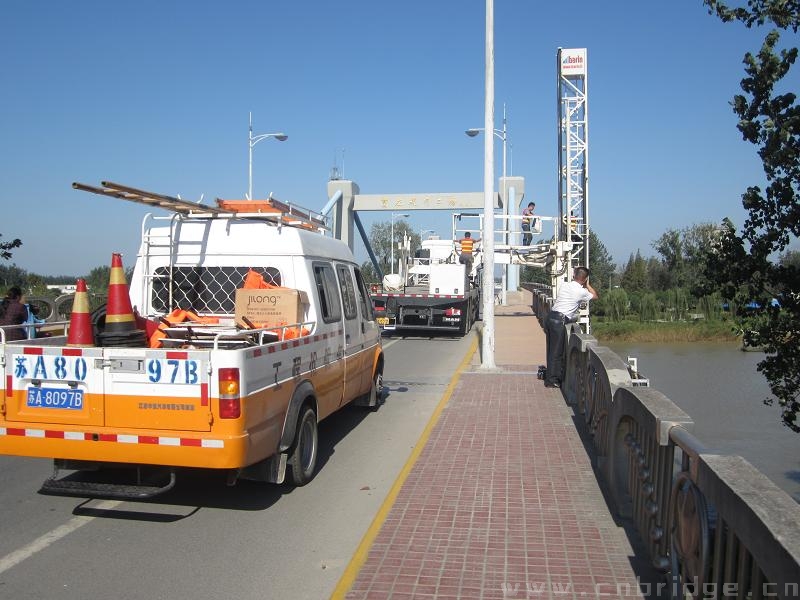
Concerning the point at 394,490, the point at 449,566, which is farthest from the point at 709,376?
the point at 449,566

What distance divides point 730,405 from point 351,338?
9013 mm

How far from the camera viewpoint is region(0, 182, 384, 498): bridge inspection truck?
190 inches

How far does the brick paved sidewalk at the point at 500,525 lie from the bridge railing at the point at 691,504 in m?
0.29

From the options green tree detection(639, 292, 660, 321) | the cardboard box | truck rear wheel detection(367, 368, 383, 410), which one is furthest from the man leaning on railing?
green tree detection(639, 292, 660, 321)

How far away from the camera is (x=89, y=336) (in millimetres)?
5688

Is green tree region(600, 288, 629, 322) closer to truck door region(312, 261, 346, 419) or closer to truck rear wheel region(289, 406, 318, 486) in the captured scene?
truck door region(312, 261, 346, 419)

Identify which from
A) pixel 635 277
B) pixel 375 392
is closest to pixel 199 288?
pixel 375 392

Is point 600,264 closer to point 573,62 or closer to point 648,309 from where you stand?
point 648,309

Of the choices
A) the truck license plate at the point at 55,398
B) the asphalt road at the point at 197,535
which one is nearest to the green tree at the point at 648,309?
the asphalt road at the point at 197,535

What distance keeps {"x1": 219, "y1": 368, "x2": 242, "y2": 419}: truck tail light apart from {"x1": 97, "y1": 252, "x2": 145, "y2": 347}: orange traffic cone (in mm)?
1233

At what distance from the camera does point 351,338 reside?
25.9ft

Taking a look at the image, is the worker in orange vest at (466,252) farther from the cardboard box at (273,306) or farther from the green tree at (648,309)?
the cardboard box at (273,306)

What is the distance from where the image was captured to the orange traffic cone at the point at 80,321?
5585 millimetres

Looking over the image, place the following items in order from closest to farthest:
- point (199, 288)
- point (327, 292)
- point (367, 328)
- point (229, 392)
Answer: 1. point (229, 392)
2. point (199, 288)
3. point (327, 292)
4. point (367, 328)
